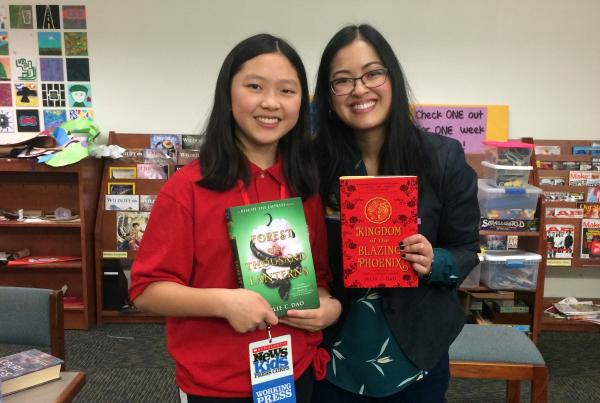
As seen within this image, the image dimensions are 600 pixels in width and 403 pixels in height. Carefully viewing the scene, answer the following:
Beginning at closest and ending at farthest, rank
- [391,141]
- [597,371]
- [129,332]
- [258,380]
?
1. [258,380]
2. [391,141]
3. [597,371]
4. [129,332]

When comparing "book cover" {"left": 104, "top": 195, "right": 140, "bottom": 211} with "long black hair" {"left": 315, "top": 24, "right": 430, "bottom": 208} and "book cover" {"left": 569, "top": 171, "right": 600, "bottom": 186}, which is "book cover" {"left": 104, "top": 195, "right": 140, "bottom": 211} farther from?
"book cover" {"left": 569, "top": 171, "right": 600, "bottom": 186}

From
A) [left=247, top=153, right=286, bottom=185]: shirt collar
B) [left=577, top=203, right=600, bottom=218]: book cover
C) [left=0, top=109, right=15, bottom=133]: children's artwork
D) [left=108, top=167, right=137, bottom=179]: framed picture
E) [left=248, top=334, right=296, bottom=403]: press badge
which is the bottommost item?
[left=248, top=334, right=296, bottom=403]: press badge

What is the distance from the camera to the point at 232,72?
106cm

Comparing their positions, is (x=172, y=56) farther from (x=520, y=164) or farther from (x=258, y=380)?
(x=258, y=380)

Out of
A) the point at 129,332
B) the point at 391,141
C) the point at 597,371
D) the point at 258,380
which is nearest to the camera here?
the point at 258,380

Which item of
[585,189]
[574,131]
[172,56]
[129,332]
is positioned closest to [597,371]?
[585,189]

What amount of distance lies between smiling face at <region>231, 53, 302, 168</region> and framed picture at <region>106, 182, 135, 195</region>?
2.33 metres

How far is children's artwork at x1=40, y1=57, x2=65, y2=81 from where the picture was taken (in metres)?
3.25

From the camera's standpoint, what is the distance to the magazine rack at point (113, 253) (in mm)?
3143

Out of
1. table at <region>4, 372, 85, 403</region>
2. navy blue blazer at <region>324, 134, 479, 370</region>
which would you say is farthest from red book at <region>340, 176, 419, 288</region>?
table at <region>4, 372, 85, 403</region>

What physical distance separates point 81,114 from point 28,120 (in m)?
0.40

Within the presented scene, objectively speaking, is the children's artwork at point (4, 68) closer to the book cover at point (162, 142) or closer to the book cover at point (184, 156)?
the book cover at point (162, 142)

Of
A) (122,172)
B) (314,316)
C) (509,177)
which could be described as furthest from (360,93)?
(122,172)

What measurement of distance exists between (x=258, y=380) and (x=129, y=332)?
242 cm
